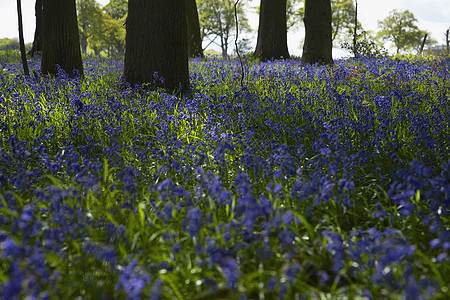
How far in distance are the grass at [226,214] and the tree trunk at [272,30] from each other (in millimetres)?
9223

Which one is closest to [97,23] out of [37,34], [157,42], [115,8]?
[115,8]

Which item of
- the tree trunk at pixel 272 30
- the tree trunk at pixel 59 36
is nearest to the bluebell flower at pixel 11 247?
the tree trunk at pixel 59 36

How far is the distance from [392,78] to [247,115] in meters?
3.82

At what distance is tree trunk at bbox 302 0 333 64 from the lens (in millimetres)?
10969

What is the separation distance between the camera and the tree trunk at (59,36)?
789 centimetres

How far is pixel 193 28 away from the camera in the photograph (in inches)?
541

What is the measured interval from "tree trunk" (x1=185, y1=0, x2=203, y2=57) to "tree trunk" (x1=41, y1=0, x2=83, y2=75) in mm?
5762

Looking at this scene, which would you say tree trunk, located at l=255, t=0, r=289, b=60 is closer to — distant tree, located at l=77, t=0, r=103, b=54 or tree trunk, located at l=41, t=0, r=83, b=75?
tree trunk, located at l=41, t=0, r=83, b=75

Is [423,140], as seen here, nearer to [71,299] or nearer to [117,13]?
[71,299]

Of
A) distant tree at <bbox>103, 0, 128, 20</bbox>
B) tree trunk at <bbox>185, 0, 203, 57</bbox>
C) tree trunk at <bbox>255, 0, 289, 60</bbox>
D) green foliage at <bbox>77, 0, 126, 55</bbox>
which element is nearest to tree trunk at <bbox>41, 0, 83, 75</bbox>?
tree trunk at <bbox>185, 0, 203, 57</bbox>

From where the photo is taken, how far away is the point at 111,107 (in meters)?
4.93

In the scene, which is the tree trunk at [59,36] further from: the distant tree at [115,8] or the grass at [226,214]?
the distant tree at [115,8]

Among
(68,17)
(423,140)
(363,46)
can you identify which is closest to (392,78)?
(423,140)

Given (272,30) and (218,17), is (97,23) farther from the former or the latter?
(272,30)
